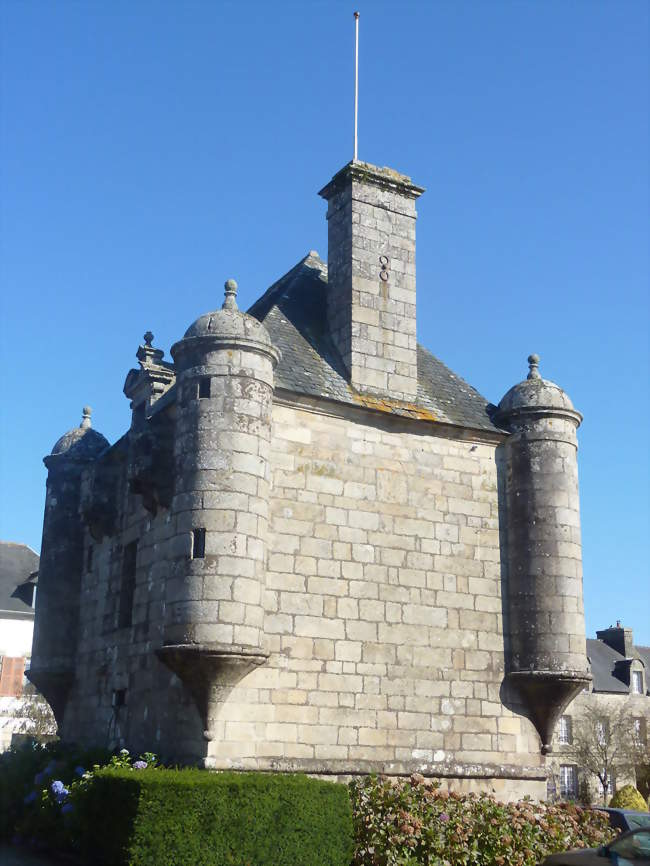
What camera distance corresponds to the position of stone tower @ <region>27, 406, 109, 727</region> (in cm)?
1566

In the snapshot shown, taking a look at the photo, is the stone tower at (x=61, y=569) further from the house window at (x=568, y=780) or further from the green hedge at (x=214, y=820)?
the house window at (x=568, y=780)

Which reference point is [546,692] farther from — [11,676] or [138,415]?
[11,676]

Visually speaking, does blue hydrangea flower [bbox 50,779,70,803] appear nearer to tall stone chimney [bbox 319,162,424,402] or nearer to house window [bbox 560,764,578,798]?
tall stone chimney [bbox 319,162,424,402]

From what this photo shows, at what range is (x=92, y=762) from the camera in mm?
12000

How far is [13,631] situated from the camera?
103 feet

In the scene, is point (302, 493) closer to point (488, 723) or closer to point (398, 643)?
point (398, 643)

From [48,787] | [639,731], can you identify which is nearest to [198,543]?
[48,787]

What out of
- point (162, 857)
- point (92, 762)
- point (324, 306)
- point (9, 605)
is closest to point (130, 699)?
point (92, 762)

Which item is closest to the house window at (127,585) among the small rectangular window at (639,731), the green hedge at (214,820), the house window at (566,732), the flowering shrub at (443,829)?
the green hedge at (214,820)

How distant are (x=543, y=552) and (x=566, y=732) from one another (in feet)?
82.7

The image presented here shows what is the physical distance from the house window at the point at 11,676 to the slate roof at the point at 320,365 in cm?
1971

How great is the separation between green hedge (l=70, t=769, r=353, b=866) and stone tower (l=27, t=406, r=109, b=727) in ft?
18.7

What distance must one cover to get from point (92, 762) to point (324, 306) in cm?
724

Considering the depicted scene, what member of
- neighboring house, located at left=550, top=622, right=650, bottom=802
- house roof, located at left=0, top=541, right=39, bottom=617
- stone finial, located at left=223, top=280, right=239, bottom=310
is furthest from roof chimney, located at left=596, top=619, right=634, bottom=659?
stone finial, located at left=223, top=280, right=239, bottom=310
